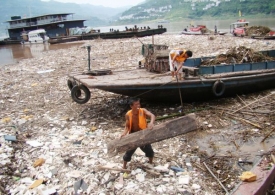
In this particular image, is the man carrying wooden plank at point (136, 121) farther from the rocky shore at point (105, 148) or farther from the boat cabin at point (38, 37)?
the boat cabin at point (38, 37)

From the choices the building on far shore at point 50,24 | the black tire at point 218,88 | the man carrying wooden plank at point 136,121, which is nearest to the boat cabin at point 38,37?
the building on far shore at point 50,24

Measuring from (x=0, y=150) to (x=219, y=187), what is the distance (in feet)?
12.4

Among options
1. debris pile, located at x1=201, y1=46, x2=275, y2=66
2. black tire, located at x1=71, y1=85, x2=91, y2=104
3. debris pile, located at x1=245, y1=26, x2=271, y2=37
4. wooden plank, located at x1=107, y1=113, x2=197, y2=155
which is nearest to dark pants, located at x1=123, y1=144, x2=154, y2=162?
wooden plank, located at x1=107, y1=113, x2=197, y2=155

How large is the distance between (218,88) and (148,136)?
3.39 m

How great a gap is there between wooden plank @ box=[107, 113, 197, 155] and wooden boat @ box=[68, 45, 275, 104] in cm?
211

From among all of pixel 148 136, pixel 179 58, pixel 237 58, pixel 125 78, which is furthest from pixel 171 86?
pixel 237 58

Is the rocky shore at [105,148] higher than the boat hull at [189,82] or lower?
lower

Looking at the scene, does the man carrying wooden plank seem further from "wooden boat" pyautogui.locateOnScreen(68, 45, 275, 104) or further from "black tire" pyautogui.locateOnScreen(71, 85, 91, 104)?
"black tire" pyautogui.locateOnScreen(71, 85, 91, 104)

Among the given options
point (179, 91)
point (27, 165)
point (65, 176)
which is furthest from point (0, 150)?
point (179, 91)

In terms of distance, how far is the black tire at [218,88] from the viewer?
6.25 metres

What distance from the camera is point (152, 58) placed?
725 cm

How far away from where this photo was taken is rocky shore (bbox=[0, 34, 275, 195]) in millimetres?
3666

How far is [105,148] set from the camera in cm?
468

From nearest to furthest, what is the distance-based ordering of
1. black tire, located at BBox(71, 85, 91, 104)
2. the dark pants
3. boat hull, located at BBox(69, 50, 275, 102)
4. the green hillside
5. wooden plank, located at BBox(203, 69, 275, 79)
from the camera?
the dark pants, boat hull, located at BBox(69, 50, 275, 102), black tire, located at BBox(71, 85, 91, 104), wooden plank, located at BBox(203, 69, 275, 79), the green hillside
